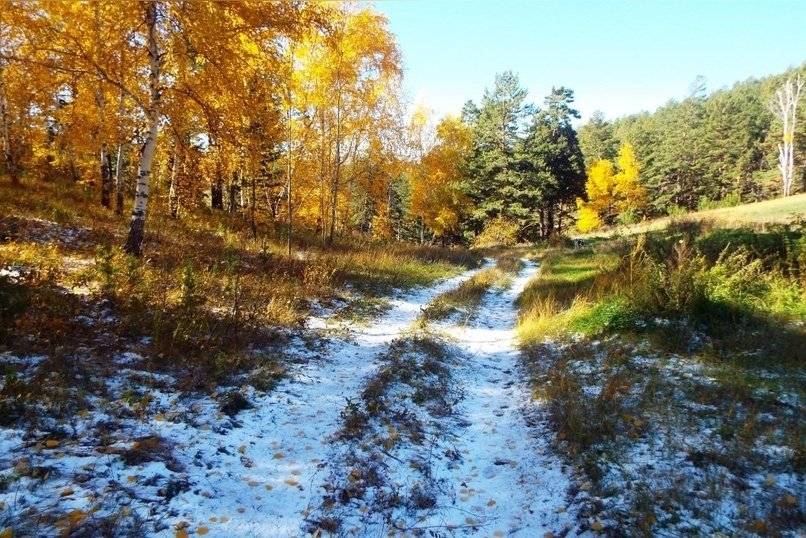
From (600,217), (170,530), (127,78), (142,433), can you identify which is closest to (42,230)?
(127,78)

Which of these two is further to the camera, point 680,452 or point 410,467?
point 410,467

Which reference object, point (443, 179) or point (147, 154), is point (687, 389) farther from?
point (443, 179)

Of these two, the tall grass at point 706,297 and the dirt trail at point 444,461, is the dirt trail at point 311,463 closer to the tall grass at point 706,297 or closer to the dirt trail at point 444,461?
the dirt trail at point 444,461

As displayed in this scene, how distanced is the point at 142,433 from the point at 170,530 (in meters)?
1.26

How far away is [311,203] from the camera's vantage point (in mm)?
21953

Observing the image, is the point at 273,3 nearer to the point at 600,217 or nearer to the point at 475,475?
the point at 475,475

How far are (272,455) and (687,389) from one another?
4312 millimetres

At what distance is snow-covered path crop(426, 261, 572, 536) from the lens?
3389mm

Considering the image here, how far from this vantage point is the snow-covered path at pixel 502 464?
3.39 m

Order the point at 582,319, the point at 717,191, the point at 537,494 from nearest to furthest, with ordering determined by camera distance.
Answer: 1. the point at 537,494
2. the point at 582,319
3. the point at 717,191

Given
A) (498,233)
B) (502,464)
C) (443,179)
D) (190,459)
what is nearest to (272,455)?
(190,459)

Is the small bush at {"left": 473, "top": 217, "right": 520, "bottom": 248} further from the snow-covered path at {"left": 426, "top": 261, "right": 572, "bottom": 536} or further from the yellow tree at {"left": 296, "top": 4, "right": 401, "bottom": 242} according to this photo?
the snow-covered path at {"left": 426, "top": 261, "right": 572, "bottom": 536}

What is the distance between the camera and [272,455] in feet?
12.9

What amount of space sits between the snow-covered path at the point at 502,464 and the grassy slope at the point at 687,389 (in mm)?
258
